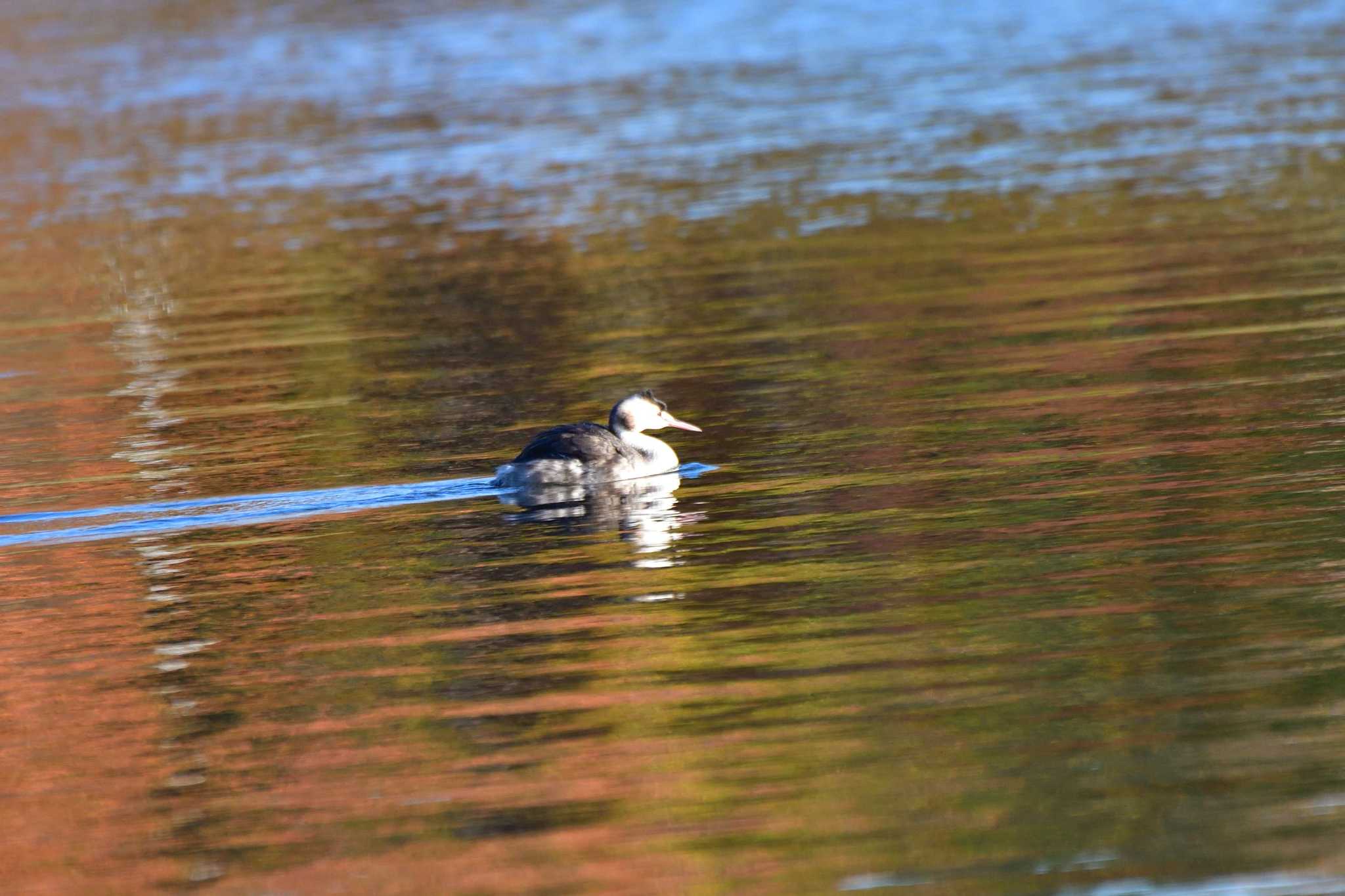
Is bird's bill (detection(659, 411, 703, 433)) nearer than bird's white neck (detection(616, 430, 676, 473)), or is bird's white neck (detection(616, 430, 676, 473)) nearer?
bird's white neck (detection(616, 430, 676, 473))

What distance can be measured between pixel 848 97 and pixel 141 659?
29879mm

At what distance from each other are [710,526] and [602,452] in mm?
1822

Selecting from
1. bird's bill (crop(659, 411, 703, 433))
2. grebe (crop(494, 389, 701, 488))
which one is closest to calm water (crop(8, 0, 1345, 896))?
grebe (crop(494, 389, 701, 488))

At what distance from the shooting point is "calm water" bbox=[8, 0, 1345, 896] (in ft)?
28.2

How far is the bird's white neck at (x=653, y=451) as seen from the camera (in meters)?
15.4

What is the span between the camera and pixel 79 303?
26078 millimetres

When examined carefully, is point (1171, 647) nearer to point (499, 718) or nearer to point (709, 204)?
point (499, 718)

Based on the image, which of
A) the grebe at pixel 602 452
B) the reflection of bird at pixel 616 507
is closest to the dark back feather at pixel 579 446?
the grebe at pixel 602 452

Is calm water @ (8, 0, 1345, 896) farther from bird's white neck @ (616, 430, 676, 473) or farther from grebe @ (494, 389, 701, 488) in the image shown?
bird's white neck @ (616, 430, 676, 473)

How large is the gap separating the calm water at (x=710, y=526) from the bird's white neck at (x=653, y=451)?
0.35 meters

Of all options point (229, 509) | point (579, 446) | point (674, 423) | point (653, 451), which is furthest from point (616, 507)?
point (229, 509)

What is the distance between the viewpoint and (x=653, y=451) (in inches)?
607

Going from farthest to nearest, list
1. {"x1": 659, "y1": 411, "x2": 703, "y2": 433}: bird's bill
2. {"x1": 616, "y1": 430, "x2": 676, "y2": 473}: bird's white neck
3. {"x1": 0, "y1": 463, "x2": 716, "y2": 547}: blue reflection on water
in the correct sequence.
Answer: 1. {"x1": 659, "y1": 411, "x2": 703, "y2": 433}: bird's bill
2. {"x1": 616, "y1": 430, "x2": 676, "y2": 473}: bird's white neck
3. {"x1": 0, "y1": 463, "x2": 716, "y2": 547}: blue reflection on water

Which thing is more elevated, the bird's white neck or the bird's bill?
the bird's bill
